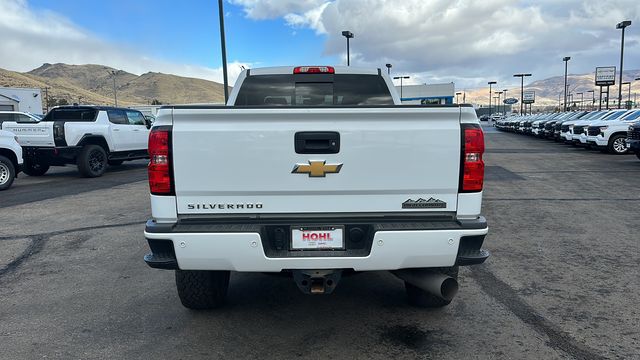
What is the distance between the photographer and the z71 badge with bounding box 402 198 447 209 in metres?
3.24

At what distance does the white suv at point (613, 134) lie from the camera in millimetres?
17703

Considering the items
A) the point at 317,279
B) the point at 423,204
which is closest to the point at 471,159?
the point at 423,204

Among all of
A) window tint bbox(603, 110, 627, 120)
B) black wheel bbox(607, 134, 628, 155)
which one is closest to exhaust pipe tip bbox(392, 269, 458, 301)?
black wheel bbox(607, 134, 628, 155)

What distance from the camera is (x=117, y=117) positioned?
14148mm

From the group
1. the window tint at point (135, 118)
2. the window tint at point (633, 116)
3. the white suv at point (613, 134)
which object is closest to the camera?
the window tint at point (135, 118)

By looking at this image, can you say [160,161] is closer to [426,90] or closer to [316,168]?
[316,168]

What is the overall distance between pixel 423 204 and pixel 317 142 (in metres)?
0.81

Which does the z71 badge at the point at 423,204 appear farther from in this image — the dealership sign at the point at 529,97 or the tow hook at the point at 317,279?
the dealership sign at the point at 529,97

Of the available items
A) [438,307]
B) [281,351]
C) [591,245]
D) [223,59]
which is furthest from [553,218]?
[223,59]

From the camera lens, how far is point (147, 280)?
5.00 m

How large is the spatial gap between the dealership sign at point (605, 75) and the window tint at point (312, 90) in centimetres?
5423

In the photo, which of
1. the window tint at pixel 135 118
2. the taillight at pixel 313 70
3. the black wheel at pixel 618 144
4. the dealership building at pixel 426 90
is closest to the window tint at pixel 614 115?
the black wheel at pixel 618 144

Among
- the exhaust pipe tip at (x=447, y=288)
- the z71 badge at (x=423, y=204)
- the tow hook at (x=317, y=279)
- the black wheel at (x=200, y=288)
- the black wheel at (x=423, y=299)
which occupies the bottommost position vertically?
the black wheel at (x=423, y=299)

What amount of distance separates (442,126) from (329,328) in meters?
1.78
